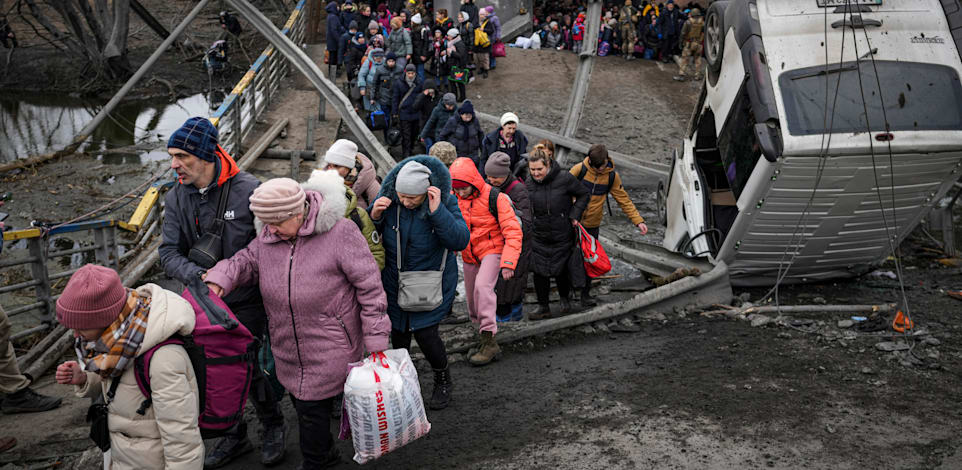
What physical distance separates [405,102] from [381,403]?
1025 cm

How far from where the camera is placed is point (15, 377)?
559 centimetres

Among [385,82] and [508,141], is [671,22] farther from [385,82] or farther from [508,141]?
[508,141]

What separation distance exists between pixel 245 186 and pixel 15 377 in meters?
2.78

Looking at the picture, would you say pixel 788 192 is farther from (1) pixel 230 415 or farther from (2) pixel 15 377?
(2) pixel 15 377

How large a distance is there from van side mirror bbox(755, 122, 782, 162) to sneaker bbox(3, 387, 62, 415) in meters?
6.21

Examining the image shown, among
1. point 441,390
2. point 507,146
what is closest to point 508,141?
point 507,146

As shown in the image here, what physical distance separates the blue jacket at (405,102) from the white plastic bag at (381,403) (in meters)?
10.00

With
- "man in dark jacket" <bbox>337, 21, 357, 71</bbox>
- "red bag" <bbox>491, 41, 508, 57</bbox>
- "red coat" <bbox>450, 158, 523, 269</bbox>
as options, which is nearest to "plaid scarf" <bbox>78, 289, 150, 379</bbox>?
"red coat" <bbox>450, 158, 523, 269</bbox>

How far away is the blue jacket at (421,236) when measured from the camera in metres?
4.70

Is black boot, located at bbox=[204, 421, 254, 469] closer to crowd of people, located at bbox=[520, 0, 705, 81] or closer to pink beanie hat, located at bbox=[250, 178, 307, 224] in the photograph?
pink beanie hat, located at bbox=[250, 178, 307, 224]

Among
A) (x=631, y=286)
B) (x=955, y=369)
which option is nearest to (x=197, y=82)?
(x=631, y=286)

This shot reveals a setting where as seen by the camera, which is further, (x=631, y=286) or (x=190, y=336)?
(x=631, y=286)

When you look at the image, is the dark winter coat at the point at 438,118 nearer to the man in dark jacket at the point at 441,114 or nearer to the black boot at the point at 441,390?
the man in dark jacket at the point at 441,114

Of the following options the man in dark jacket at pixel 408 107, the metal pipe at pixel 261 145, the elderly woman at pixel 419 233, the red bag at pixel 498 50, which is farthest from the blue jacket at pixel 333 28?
the elderly woman at pixel 419 233
